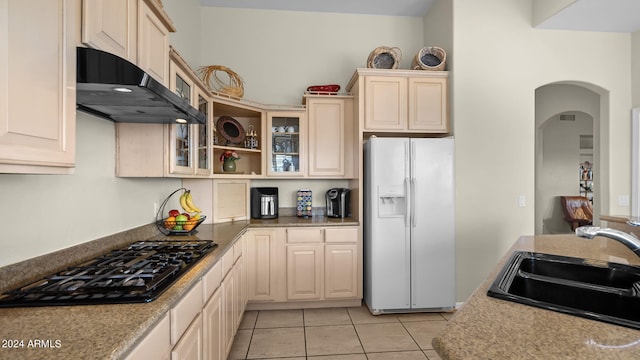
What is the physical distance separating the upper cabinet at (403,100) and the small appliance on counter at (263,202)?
123 centimetres

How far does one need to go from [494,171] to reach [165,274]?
3.14 metres

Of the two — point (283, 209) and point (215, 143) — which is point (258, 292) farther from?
point (215, 143)

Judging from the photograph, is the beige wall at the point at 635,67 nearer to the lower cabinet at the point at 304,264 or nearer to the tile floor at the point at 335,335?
the tile floor at the point at 335,335

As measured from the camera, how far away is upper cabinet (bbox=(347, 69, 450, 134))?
10.2ft

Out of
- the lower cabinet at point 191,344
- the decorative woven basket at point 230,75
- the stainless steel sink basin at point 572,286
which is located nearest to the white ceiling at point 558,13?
the decorative woven basket at point 230,75

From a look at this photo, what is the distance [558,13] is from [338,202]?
2863 millimetres

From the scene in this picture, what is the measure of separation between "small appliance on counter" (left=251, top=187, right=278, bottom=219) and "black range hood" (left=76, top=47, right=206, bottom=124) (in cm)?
152

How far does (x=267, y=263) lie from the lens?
9.88ft

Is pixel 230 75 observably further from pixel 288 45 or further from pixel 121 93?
pixel 121 93

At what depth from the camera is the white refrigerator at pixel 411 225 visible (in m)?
2.94

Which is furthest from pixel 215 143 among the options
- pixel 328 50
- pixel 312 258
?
pixel 328 50

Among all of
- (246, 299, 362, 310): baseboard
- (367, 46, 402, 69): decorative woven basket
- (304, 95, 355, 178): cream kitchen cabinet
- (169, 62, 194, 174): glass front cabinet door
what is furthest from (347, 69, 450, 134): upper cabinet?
(246, 299, 362, 310): baseboard

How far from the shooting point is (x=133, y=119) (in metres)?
1.87

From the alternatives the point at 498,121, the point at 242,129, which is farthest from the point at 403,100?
the point at 242,129
